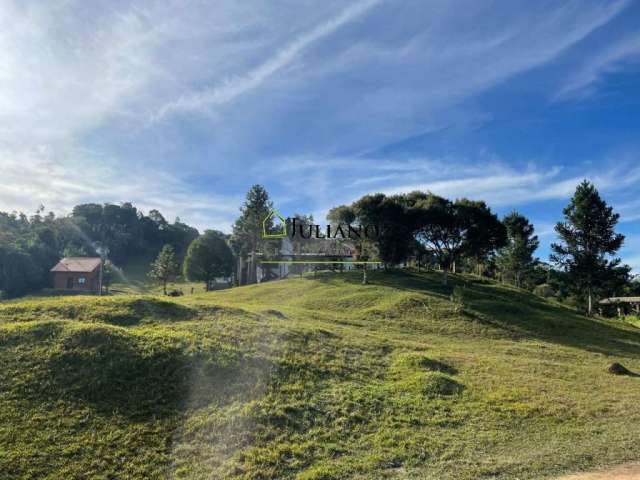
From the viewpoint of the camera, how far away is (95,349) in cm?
876

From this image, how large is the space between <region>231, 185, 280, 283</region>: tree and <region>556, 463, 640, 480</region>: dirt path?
40962 mm

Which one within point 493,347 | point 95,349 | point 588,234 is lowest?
point 493,347

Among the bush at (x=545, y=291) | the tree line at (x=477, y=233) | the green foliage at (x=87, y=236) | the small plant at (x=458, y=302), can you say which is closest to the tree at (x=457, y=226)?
the tree line at (x=477, y=233)

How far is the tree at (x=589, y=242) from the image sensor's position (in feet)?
102

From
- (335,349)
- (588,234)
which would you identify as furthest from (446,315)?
(588,234)

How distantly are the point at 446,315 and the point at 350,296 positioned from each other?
7641 millimetres

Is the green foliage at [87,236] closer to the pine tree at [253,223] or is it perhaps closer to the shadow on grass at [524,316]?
the pine tree at [253,223]

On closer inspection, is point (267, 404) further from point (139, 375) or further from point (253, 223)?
point (253, 223)

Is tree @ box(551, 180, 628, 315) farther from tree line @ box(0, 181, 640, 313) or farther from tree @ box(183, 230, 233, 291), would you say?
tree @ box(183, 230, 233, 291)

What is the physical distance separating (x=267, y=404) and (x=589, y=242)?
33.3 meters

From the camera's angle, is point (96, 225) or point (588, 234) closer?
point (588, 234)

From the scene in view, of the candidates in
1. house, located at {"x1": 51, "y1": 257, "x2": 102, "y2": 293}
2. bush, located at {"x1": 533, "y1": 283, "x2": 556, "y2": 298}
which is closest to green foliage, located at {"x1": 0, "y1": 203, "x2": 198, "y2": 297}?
house, located at {"x1": 51, "y1": 257, "x2": 102, "y2": 293}

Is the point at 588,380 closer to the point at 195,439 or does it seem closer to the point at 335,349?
the point at 335,349

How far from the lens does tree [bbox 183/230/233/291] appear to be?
49.4 meters
